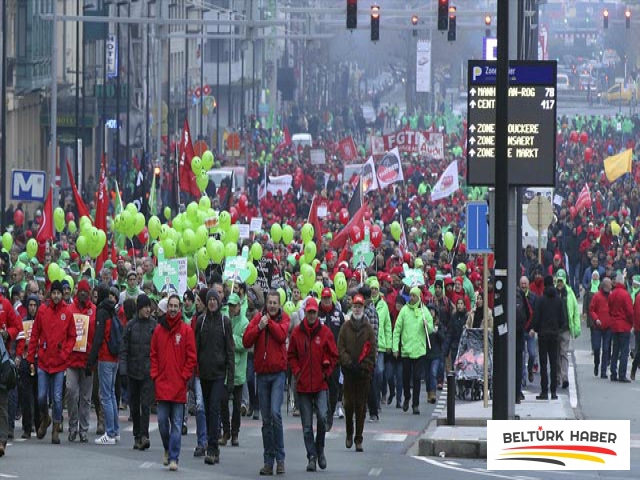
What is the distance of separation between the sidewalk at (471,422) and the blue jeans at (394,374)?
1.86 ft

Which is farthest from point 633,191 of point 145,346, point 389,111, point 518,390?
point 389,111

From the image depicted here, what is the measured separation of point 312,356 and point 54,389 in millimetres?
3026

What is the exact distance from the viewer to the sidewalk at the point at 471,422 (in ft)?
72.4

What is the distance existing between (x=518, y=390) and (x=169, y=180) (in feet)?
137

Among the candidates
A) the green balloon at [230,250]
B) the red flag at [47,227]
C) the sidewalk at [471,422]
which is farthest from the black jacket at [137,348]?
the red flag at [47,227]

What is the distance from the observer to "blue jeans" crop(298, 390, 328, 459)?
20188 millimetres

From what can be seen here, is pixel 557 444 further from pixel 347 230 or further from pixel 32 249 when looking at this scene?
pixel 347 230

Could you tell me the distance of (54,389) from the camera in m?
22.1

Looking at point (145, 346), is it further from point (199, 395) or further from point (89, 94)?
point (89, 94)

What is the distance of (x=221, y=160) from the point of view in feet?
296

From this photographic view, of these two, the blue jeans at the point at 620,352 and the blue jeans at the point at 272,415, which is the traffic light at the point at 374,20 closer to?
the blue jeans at the point at 620,352

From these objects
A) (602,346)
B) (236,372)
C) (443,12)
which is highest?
(443,12)

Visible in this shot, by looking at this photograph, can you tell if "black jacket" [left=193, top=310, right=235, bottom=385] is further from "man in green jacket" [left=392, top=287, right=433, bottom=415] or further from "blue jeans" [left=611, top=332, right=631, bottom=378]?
"blue jeans" [left=611, top=332, right=631, bottom=378]

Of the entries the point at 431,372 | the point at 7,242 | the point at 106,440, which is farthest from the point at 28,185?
the point at 106,440
